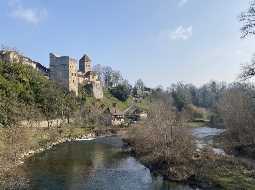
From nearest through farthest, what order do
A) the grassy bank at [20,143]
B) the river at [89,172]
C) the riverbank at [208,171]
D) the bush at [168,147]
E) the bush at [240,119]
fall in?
the riverbank at [208,171] < the river at [89,172] < the grassy bank at [20,143] < the bush at [168,147] < the bush at [240,119]

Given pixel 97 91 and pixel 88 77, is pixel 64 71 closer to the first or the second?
pixel 97 91

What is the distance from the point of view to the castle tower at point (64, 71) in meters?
104

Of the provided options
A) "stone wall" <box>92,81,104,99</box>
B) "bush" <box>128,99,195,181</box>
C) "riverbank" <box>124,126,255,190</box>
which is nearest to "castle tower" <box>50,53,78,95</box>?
"stone wall" <box>92,81,104,99</box>

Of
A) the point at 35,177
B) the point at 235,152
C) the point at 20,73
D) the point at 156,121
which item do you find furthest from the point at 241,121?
the point at 20,73

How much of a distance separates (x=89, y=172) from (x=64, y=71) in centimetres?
7125

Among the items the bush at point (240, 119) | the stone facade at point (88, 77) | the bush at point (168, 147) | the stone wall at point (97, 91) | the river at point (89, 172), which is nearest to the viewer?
the river at point (89, 172)

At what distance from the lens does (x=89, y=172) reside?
121ft

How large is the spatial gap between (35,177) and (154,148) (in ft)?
48.7

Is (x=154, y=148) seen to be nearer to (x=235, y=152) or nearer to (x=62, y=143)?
(x=235, y=152)

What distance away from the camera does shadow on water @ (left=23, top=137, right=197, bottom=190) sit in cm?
3100

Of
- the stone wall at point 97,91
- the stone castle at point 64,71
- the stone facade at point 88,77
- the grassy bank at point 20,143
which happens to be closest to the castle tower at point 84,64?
the stone facade at point 88,77

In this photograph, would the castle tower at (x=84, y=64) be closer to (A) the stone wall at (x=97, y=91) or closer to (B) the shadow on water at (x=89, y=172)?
(A) the stone wall at (x=97, y=91)

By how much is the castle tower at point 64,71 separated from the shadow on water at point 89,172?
53.1 meters

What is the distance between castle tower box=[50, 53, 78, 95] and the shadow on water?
53.1 meters
